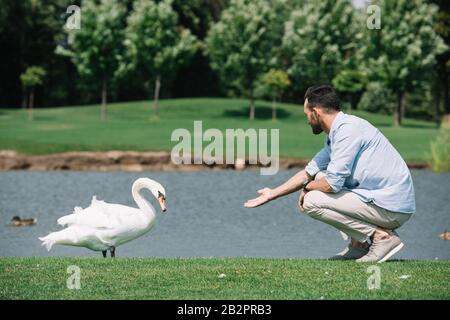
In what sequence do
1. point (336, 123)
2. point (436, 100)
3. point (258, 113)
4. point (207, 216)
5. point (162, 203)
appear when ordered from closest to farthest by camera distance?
point (336, 123)
point (162, 203)
point (207, 216)
point (258, 113)
point (436, 100)

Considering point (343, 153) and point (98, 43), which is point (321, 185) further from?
point (98, 43)

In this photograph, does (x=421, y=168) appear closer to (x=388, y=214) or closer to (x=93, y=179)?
(x=93, y=179)

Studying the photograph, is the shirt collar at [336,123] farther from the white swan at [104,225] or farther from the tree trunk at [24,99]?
the tree trunk at [24,99]

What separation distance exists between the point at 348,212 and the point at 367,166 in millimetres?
498

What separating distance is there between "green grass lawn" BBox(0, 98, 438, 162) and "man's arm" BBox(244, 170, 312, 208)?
3075cm

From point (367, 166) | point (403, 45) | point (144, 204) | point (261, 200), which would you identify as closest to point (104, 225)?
point (144, 204)

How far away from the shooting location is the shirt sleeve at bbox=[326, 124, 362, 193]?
29.5 ft

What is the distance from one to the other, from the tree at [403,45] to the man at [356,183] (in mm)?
50523

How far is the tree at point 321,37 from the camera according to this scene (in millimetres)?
61906

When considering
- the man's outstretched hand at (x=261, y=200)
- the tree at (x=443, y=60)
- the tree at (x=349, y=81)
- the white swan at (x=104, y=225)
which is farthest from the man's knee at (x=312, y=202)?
the tree at (x=443, y=60)

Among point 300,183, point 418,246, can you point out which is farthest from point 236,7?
point 300,183

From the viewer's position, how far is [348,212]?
920 cm

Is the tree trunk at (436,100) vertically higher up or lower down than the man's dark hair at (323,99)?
lower down
